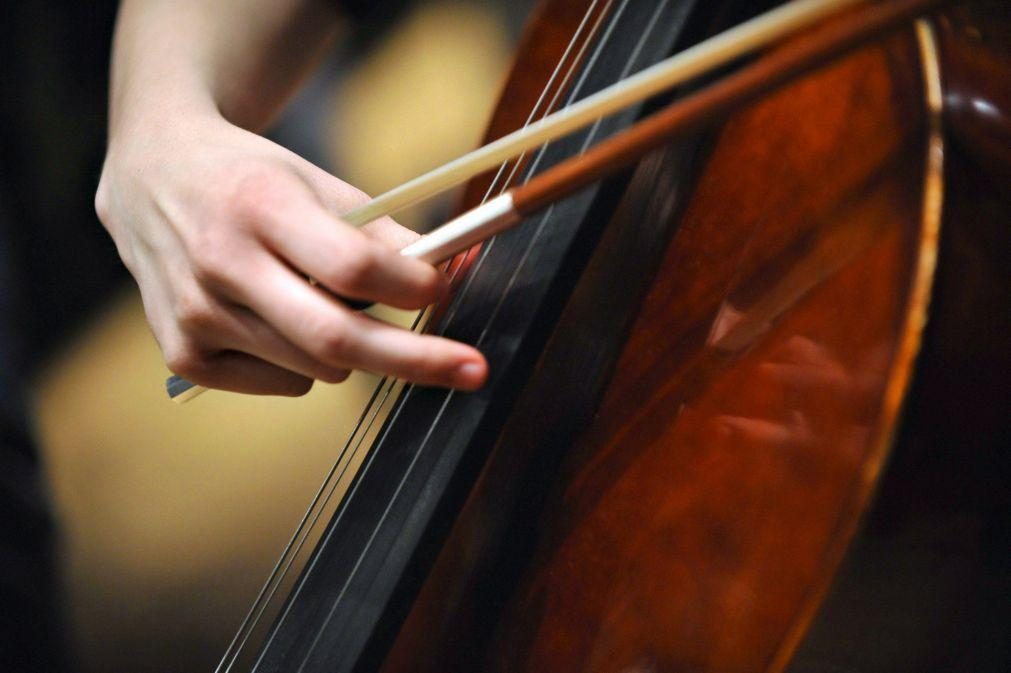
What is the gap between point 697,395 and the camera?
381mm

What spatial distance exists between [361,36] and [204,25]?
84 cm

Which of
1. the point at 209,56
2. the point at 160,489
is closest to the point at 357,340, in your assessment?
the point at 209,56

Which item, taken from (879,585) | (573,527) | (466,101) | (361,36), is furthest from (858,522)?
(361,36)

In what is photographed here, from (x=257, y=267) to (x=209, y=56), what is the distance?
305 millimetres

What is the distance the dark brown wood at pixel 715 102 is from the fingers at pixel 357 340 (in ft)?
0.23

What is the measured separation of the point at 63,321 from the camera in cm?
119

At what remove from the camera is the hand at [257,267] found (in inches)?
13.7

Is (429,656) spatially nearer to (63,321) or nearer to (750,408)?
(750,408)

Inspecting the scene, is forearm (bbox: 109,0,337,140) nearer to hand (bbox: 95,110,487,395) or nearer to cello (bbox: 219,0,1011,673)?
hand (bbox: 95,110,487,395)

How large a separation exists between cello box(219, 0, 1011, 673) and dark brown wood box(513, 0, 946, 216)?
0.03 metres

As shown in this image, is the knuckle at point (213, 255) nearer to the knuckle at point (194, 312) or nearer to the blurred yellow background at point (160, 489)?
the knuckle at point (194, 312)

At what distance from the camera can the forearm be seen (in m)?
0.56

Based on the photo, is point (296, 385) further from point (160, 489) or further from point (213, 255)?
point (160, 489)

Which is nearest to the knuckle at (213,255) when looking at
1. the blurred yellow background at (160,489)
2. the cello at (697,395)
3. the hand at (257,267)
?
the hand at (257,267)
